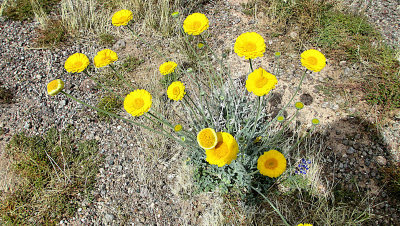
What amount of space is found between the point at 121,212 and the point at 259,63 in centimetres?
259

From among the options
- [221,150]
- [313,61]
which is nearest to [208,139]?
[221,150]

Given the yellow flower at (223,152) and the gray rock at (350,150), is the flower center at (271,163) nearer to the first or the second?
the yellow flower at (223,152)

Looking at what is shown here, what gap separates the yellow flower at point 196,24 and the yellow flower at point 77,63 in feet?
2.86

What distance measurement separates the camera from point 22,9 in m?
4.68

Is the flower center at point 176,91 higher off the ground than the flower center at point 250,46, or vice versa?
the flower center at point 250,46

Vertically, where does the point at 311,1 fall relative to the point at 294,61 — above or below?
above

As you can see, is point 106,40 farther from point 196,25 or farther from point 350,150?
point 350,150

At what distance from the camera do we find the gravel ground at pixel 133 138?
2.57m

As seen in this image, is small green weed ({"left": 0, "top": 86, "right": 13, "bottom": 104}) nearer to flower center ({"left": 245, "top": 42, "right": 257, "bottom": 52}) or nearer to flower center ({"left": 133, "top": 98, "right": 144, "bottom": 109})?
flower center ({"left": 133, "top": 98, "right": 144, "bottom": 109})

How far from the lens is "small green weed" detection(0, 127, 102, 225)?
2.61m

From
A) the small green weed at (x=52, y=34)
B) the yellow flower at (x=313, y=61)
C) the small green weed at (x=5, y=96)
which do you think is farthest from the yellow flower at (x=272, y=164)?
the small green weed at (x=52, y=34)

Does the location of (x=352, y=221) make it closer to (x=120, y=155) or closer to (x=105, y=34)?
(x=120, y=155)

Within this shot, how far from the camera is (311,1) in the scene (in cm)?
390

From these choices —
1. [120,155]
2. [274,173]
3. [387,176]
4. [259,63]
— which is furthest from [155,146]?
[387,176]
